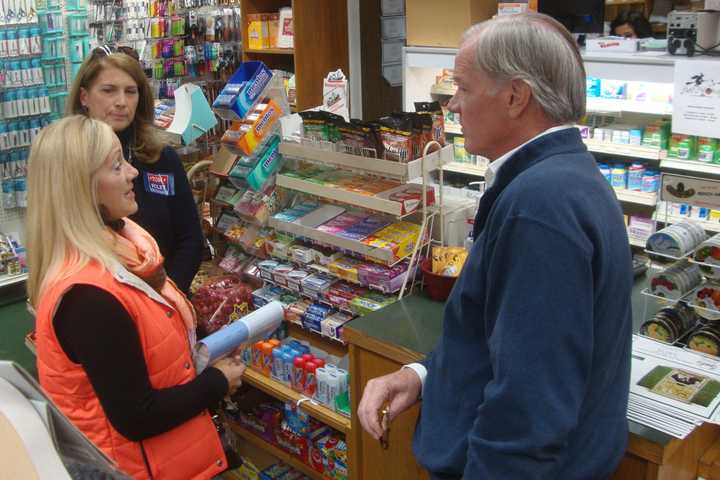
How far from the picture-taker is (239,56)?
5.64m

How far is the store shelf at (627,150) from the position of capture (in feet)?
14.9

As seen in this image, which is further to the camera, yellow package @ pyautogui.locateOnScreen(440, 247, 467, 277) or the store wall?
the store wall

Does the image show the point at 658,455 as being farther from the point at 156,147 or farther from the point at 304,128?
the point at 156,147

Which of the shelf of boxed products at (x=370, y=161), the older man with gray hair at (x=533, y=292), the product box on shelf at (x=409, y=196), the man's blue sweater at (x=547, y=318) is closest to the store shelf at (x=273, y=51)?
the shelf of boxed products at (x=370, y=161)

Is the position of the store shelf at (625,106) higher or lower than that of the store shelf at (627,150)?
higher

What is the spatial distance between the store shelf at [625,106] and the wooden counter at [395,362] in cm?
276

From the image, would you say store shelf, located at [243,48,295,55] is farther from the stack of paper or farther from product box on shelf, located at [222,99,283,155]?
the stack of paper

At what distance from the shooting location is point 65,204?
5.66ft

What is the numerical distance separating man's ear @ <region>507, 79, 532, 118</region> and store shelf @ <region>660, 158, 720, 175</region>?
3.43 m

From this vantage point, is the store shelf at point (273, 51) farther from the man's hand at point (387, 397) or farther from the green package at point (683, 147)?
the man's hand at point (387, 397)

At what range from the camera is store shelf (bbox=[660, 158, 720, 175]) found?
431 centimetres

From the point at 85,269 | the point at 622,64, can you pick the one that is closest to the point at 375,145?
the point at 85,269

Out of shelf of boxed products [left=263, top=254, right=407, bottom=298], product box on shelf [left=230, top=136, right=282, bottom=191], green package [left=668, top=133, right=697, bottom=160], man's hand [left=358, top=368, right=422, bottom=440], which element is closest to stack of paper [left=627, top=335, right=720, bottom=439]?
man's hand [left=358, top=368, right=422, bottom=440]

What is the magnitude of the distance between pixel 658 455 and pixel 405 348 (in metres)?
0.79
